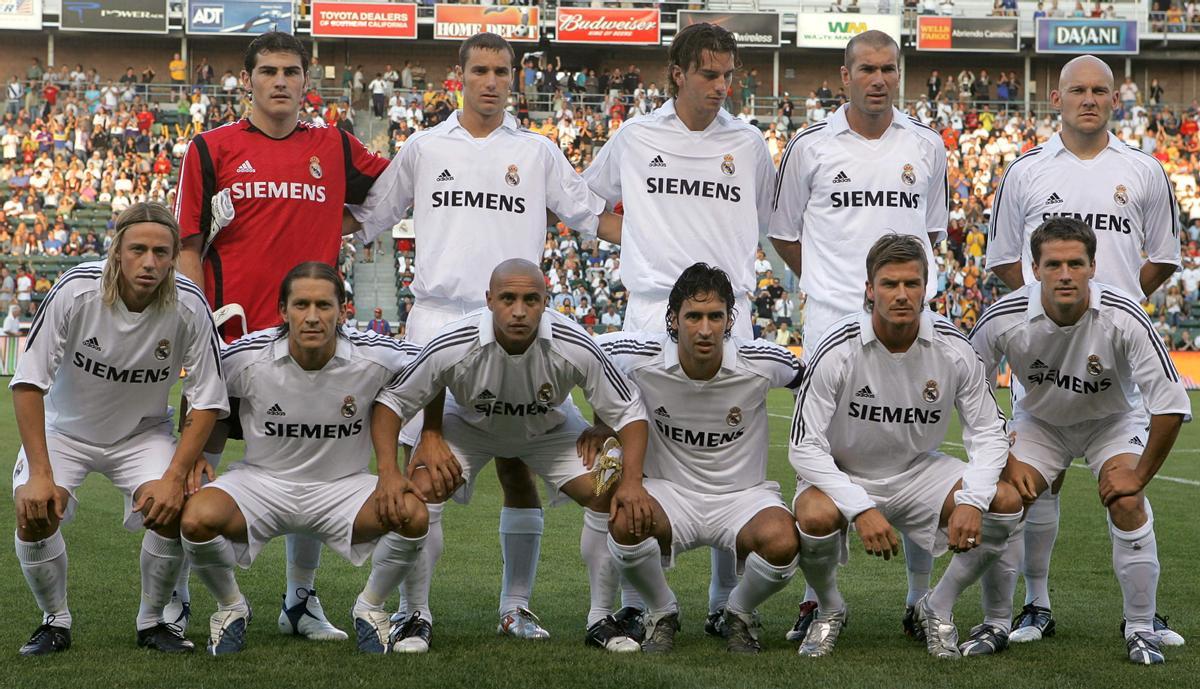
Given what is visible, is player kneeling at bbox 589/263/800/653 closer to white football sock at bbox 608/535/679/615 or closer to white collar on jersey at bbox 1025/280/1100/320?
white football sock at bbox 608/535/679/615

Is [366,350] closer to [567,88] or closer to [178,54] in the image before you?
[567,88]

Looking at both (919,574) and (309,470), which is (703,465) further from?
(309,470)

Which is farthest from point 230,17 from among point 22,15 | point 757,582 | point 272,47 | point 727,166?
point 757,582

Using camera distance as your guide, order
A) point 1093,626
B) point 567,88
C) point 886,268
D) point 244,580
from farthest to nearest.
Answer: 1. point 567,88
2. point 244,580
3. point 1093,626
4. point 886,268

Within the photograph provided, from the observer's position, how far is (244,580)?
747 cm

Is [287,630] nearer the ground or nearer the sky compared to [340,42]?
nearer the ground

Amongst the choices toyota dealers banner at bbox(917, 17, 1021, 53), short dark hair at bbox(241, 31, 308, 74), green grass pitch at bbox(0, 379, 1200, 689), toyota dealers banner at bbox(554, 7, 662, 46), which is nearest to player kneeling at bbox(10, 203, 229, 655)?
green grass pitch at bbox(0, 379, 1200, 689)

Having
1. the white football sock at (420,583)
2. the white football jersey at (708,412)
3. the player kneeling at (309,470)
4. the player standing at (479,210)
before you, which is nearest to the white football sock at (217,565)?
the player kneeling at (309,470)

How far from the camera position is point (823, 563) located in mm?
5637

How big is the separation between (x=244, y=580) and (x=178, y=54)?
37.4m

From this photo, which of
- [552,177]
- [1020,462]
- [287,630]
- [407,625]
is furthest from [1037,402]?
[287,630]

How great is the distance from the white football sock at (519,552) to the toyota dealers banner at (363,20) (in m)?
A: 35.9

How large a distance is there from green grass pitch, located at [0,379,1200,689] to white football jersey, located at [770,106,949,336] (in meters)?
1.62

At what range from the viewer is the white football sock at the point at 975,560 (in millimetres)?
5648
